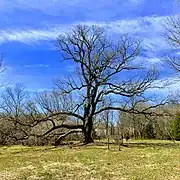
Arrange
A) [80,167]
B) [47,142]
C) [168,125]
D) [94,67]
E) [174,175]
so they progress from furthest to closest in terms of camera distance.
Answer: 1. [168,125]
2. [47,142]
3. [94,67]
4. [80,167]
5. [174,175]

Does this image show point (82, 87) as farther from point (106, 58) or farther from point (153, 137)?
point (153, 137)

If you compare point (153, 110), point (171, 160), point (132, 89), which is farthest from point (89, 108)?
point (171, 160)

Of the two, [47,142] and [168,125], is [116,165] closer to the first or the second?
[47,142]

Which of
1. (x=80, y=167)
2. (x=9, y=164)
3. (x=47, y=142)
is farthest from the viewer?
(x=47, y=142)

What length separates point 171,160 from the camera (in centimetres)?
1110

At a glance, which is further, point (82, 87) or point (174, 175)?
point (82, 87)

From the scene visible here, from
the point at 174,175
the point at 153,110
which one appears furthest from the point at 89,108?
the point at 174,175

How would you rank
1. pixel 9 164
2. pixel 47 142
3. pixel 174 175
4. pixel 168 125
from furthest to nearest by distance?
pixel 168 125, pixel 47 142, pixel 9 164, pixel 174 175

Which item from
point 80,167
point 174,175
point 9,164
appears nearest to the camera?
point 174,175

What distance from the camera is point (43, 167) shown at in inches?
384

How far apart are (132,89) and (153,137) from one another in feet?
44.2

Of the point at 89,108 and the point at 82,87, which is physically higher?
the point at 82,87

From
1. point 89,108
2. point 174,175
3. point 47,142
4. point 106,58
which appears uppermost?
point 106,58

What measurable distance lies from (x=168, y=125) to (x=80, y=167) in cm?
2199
